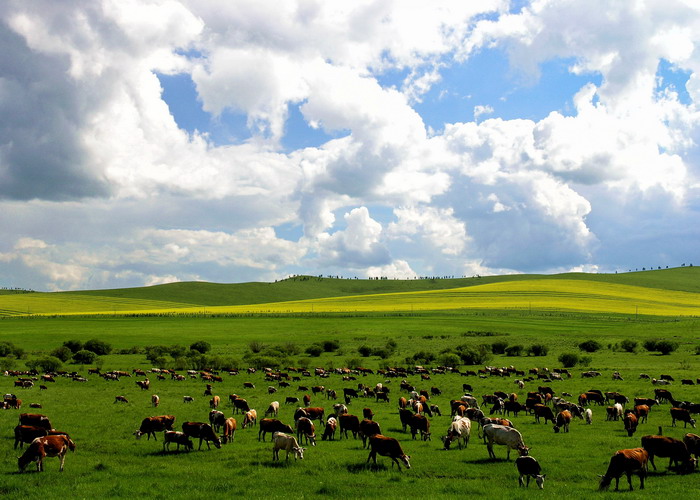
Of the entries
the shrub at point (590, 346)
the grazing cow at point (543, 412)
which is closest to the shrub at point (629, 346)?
the shrub at point (590, 346)

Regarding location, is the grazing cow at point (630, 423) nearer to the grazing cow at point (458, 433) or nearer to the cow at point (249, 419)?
the grazing cow at point (458, 433)

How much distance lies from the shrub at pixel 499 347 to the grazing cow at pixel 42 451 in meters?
65.9

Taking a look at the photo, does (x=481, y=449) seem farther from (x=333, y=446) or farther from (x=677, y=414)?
(x=677, y=414)

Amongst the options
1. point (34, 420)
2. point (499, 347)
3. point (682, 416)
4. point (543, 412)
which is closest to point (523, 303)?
point (499, 347)

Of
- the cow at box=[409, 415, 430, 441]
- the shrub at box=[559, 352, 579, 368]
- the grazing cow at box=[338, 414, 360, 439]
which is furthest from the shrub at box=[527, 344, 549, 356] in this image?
the grazing cow at box=[338, 414, 360, 439]

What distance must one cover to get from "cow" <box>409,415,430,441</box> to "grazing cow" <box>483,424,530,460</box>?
411cm

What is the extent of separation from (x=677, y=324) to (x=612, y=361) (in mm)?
45918

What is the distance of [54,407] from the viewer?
33.2 meters

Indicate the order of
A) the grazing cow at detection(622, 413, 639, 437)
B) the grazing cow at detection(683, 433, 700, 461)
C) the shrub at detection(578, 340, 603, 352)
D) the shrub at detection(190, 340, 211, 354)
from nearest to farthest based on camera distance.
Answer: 1. the grazing cow at detection(683, 433, 700, 461)
2. the grazing cow at detection(622, 413, 639, 437)
3. the shrub at detection(578, 340, 603, 352)
4. the shrub at detection(190, 340, 211, 354)

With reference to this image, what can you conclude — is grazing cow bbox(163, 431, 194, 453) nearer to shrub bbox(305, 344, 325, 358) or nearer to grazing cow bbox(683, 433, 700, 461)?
grazing cow bbox(683, 433, 700, 461)

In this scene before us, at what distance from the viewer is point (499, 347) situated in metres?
76.3

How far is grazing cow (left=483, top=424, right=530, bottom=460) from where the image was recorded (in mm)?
20438

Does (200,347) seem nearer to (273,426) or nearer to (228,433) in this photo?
(228,433)

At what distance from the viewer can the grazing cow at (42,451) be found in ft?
60.0
